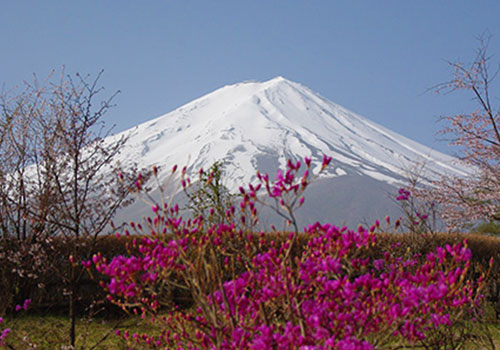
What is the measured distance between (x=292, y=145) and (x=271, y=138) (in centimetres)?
768

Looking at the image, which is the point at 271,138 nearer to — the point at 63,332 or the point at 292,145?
the point at 292,145

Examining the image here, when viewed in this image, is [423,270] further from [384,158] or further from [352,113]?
[352,113]

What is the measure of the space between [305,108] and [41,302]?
94314 millimetres

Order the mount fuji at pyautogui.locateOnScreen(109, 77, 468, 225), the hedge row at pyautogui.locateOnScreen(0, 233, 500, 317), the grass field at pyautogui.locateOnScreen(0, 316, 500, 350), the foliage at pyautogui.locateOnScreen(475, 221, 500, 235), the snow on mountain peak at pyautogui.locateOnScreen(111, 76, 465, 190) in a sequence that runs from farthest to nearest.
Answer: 1. the snow on mountain peak at pyautogui.locateOnScreen(111, 76, 465, 190)
2. the mount fuji at pyautogui.locateOnScreen(109, 77, 468, 225)
3. the foliage at pyautogui.locateOnScreen(475, 221, 500, 235)
4. the hedge row at pyautogui.locateOnScreen(0, 233, 500, 317)
5. the grass field at pyautogui.locateOnScreen(0, 316, 500, 350)

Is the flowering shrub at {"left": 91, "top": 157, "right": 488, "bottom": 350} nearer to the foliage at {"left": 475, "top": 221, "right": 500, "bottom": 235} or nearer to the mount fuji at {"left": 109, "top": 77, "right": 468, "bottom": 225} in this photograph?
the foliage at {"left": 475, "top": 221, "right": 500, "bottom": 235}

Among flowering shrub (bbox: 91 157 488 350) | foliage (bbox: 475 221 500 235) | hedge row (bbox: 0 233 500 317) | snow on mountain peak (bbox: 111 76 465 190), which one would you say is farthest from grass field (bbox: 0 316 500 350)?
snow on mountain peak (bbox: 111 76 465 190)

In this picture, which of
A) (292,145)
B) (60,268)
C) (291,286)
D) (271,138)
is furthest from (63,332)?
(271,138)

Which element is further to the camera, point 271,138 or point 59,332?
point 271,138

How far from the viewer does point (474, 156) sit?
1098 cm

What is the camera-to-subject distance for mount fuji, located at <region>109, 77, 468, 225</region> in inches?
3000

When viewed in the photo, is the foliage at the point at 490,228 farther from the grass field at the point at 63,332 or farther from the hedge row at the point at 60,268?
the grass field at the point at 63,332

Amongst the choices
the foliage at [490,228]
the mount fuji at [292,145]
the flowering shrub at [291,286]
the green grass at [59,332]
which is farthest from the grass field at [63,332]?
the mount fuji at [292,145]

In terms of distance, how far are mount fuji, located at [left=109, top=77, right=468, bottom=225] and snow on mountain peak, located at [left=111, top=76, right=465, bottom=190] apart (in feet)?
0.60

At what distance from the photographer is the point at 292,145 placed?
83.2 meters
